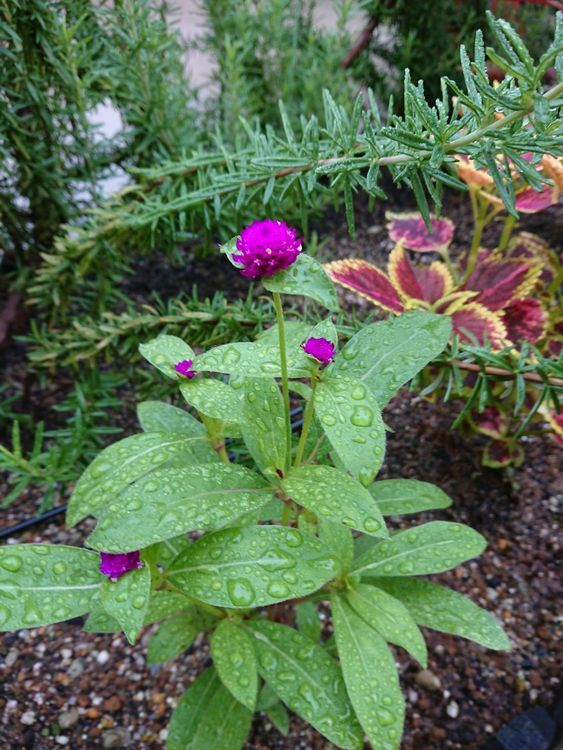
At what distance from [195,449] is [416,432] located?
23.8 inches

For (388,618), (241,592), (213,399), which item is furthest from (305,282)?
(388,618)

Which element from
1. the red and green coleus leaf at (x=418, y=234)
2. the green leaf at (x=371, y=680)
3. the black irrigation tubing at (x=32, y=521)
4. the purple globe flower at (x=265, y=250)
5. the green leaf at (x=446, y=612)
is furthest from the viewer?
the red and green coleus leaf at (x=418, y=234)

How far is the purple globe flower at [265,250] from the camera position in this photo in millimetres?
519

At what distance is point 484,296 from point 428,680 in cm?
62

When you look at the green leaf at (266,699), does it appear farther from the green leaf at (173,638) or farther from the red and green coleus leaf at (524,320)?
the red and green coleus leaf at (524,320)

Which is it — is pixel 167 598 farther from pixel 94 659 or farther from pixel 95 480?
pixel 94 659

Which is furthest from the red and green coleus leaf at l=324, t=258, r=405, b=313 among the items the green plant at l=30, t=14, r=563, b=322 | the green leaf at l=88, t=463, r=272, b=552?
the green leaf at l=88, t=463, r=272, b=552

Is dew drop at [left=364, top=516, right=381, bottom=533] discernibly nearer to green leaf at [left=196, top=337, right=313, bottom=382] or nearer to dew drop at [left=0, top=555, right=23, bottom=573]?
green leaf at [left=196, top=337, right=313, bottom=382]

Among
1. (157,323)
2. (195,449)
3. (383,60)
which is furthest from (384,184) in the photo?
(195,449)

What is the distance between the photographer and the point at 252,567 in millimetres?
594

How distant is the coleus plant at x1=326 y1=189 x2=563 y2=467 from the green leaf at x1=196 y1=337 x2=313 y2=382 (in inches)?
17.0

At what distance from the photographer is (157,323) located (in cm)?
109

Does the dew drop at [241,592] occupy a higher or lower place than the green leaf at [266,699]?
higher

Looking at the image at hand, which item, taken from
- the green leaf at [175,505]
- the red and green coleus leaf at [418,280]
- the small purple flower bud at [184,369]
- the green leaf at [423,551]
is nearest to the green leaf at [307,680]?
the green leaf at [423,551]
